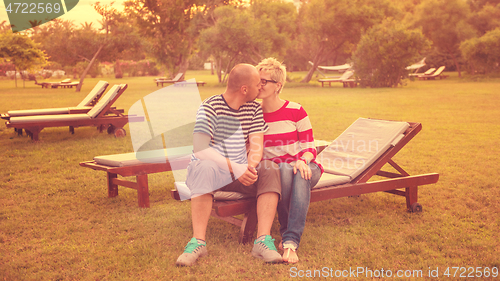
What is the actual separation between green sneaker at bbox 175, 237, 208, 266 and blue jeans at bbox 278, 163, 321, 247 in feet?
2.05

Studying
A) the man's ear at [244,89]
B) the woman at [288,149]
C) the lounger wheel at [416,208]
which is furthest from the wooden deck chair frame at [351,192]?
the man's ear at [244,89]

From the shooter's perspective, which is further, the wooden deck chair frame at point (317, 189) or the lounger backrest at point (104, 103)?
the lounger backrest at point (104, 103)

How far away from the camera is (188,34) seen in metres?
31.0

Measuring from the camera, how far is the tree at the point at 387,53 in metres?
21.7

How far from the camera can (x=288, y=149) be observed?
3373mm

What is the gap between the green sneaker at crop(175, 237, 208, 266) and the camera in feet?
9.40

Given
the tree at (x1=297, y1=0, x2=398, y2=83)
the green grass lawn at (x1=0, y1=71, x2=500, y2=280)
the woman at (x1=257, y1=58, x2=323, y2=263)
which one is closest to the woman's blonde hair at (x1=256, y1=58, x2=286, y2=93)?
the woman at (x1=257, y1=58, x2=323, y2=263)

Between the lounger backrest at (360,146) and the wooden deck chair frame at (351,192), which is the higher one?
the lounger backrest at (360,146)

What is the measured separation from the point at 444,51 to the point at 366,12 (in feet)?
52.6

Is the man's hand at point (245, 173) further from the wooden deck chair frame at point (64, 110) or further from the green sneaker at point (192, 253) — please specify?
the wooden deck chair frame at point (64, 110)

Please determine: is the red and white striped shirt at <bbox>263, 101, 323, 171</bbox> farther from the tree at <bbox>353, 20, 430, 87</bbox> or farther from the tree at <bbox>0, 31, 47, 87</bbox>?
Answer: the tree at <bbox>0, 31, 47, 87</bbox>

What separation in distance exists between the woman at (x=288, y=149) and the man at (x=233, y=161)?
126 mm

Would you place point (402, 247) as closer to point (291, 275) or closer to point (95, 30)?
point (291, 275)

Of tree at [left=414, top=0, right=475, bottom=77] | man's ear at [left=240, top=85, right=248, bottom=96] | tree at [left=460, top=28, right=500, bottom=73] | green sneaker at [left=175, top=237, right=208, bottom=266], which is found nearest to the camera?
green sneaker at [left=175, top=237, right=208, bottom=266]
